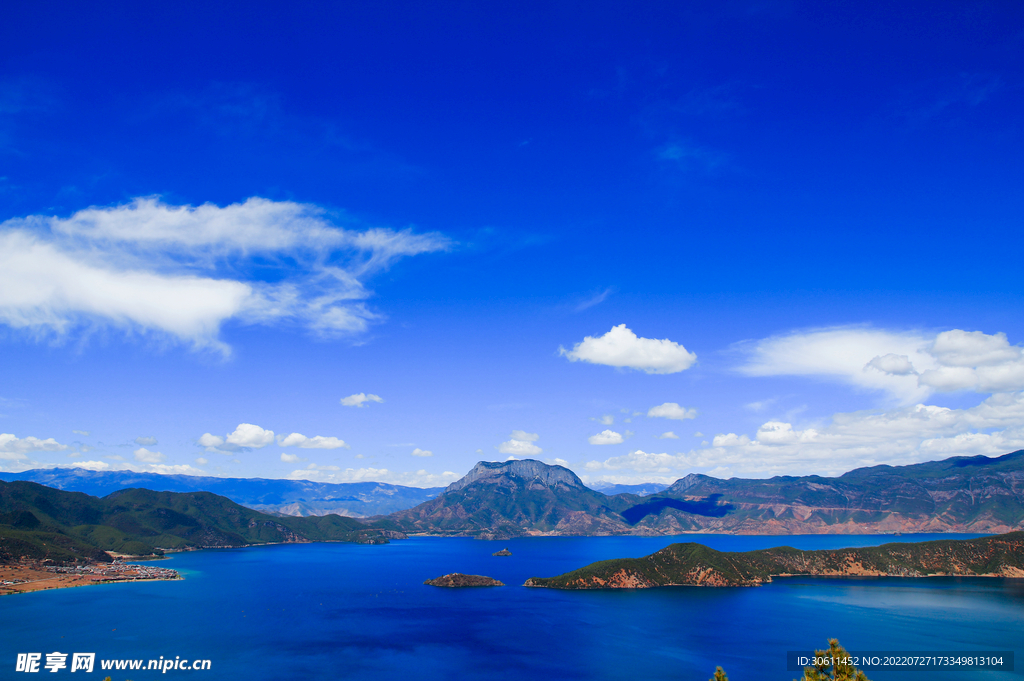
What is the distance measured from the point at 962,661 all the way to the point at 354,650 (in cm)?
18662

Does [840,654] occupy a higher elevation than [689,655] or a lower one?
higher

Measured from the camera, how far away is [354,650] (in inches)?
7485

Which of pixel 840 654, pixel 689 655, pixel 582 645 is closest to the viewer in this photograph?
pixel 840 654

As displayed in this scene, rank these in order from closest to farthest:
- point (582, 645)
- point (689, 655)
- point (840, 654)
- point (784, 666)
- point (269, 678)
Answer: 1. point (840, 654)
2. point (269, 678)
3. point (784, 666)
4. point (689, 655)
5. point (582, 645)

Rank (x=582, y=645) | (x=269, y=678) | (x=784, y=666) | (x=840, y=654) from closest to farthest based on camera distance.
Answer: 1. (x=840, y=654)
2. (x=269, y=678)
3. (x=784, y=666)
4. (x=582, y=645)

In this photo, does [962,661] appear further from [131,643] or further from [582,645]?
[131,643]

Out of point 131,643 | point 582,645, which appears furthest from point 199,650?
point 582,645

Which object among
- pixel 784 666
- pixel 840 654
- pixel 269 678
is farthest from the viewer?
pixel 784 666

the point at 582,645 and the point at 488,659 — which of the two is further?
the point at 582,645

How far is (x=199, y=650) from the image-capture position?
7205 inches

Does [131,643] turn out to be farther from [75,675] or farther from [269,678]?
[269,678]

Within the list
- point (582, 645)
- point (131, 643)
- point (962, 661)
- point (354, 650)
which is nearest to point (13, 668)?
point (131, 643)

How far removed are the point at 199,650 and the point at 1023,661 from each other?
249615mm

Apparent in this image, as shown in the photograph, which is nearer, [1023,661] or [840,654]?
[840,654]
